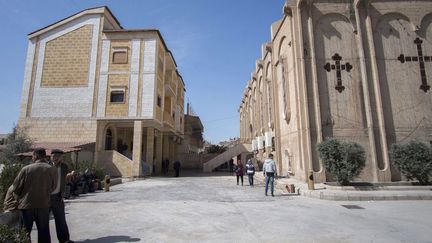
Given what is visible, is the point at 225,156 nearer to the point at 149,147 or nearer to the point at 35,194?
the point at 149,147

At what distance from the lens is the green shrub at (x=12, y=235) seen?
356cm

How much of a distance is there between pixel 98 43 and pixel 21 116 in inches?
336

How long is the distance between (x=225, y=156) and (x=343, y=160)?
58.8 ft

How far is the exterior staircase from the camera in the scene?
28.8 m

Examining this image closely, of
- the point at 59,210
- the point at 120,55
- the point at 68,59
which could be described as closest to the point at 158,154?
the point at 120,55

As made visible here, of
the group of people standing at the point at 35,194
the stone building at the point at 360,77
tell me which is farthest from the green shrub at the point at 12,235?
the stone building at the point at 360,77

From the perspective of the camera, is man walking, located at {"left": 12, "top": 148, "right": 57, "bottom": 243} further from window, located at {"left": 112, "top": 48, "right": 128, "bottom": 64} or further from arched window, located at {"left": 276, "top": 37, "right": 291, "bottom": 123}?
window, located at {"left": 112, "top": 48, "right": 128, "bottom": 64}

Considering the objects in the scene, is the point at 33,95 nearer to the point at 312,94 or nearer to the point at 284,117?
the point at 284,117

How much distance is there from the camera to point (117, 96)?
21.3 meters

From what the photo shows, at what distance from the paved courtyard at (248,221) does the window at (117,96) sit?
13246mm

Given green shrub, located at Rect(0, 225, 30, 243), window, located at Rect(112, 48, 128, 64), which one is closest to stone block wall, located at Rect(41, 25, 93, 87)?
window, located at Rect(112, 48, 128, 64)

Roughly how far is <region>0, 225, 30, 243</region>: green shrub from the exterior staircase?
2529 cm

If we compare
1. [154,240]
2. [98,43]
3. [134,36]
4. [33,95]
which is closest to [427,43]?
[154,240]

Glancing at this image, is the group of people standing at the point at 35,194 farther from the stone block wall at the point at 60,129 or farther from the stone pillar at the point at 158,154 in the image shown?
the stone pillar at the point at 158,154
